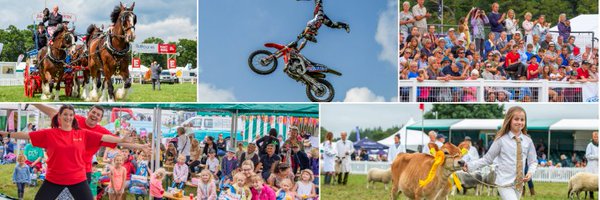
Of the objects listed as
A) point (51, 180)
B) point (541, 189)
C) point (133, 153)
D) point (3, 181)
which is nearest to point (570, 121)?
point (541, 189)

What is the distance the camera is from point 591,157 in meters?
10.1

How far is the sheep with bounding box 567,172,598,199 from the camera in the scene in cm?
987

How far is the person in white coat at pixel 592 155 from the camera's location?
32.7 ft

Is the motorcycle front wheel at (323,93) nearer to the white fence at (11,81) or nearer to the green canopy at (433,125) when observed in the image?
the green canopy at (433,125)

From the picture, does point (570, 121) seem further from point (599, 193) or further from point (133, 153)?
point (133, 153)

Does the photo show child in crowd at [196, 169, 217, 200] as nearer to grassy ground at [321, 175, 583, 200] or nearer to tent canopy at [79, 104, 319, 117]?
tent canopy at [79, 104, 319, 117]

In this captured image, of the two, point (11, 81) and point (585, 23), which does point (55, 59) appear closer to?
point (11, 81)

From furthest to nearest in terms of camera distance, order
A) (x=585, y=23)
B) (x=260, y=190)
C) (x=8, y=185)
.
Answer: (x=585, y=23) → (x=8, y=185) → (x=260, y=190)

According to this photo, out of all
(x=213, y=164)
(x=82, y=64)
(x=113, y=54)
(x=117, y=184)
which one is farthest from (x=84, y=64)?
(x=213, y=164)

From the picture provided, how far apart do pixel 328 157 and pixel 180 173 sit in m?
1.67

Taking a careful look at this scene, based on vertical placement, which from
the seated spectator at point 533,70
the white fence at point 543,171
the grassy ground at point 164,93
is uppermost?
the seated spectator at point 533,70

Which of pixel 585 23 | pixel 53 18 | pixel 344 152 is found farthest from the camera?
pixel 585 23

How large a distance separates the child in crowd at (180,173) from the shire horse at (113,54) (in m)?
0.97

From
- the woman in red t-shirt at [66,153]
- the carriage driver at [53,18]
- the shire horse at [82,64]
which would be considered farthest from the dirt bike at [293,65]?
the carriage driver at [53,18]
